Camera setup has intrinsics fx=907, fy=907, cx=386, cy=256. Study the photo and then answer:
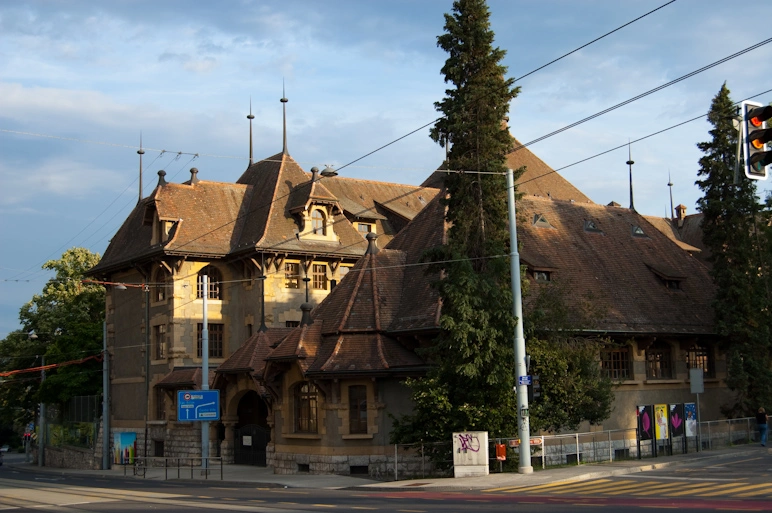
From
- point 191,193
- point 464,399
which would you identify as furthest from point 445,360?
point 191,193

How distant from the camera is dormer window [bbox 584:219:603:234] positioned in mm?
40094

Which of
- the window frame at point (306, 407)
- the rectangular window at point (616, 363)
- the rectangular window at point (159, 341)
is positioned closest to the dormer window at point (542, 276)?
the rectangular window at point (616, 363)

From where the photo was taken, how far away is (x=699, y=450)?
103ft

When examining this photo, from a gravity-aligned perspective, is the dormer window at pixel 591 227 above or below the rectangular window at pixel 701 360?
above

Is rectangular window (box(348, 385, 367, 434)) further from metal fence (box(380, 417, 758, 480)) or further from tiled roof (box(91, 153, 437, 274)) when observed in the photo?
tiled roof (box(91, 153, 437, 274))

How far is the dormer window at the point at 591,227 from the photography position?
4009 cm

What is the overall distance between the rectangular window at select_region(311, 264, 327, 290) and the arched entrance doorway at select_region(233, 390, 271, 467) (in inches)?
277

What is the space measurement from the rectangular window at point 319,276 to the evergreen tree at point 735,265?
60.8 ft

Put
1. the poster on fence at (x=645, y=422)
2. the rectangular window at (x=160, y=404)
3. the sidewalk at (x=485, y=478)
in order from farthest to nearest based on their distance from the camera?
the rectangular window at (x=160, y=404), the poster on fence at (x=645, y=422), the sidewalk at (x=485, y=478)

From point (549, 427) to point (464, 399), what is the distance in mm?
3825

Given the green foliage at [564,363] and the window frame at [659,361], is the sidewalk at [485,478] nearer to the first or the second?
the green foliage at [564,363]

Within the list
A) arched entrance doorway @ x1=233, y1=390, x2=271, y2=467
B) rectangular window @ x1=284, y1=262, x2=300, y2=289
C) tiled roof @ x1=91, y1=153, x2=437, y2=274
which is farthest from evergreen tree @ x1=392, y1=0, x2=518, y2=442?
rectangular window @ x1=284, y1=262, x2=300, y2=289

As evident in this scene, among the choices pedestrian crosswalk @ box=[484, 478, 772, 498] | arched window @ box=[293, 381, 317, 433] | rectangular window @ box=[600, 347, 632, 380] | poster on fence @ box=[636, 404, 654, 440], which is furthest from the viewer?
rectangular window @ box=[600, 347, 632, 380]

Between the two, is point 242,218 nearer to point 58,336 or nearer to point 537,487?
point 58,336
